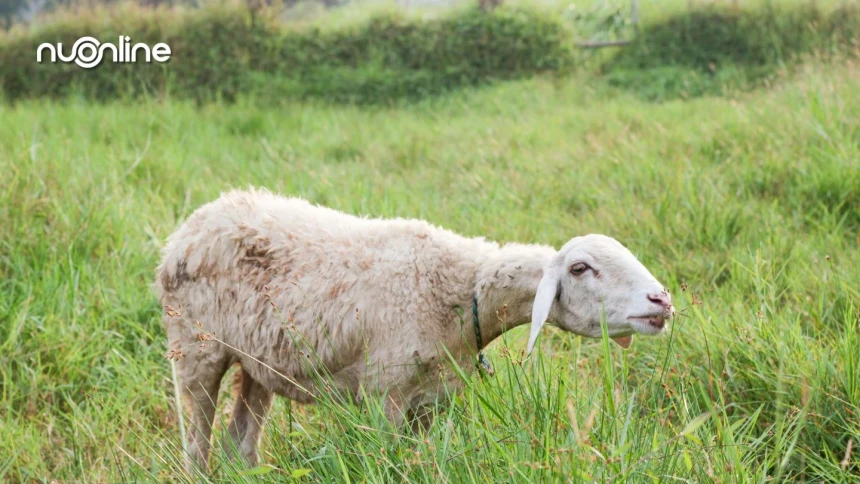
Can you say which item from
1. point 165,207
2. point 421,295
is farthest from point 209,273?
point 165,207

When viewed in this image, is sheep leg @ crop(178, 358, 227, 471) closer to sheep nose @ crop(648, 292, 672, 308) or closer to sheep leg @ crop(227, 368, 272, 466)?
sheep leg @ crop(227, 368, 272, 466)

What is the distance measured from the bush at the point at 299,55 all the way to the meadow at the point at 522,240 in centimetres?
193

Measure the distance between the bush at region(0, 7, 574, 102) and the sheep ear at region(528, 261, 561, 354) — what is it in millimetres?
7844

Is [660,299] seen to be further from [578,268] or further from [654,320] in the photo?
[578,268]

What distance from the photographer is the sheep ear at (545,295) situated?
7.90ft

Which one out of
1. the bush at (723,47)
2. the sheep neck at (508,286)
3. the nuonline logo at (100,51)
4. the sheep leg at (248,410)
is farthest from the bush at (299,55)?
the sheep neck at (508,286)

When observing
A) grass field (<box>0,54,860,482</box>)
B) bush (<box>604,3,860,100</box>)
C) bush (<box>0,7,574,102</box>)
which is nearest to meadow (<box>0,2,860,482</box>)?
grass field (<box>0,54,860,482</box>)

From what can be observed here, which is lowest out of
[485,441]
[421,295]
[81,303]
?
[81,303]

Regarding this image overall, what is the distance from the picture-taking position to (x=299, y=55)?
421 inches

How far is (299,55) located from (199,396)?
26.4 ft

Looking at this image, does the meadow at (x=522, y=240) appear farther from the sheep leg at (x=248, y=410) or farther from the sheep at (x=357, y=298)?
the sheep at (x=357, y=298)

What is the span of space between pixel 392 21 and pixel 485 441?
9.55m

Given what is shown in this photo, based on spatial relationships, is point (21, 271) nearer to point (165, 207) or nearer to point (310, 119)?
point (165, 207)

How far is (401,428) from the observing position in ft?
8.55
